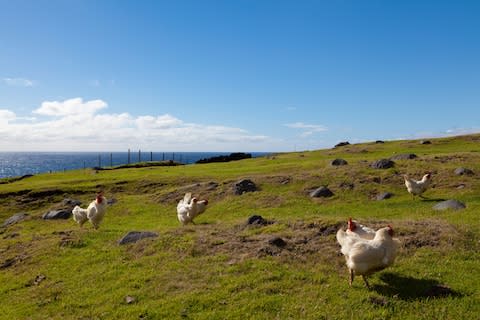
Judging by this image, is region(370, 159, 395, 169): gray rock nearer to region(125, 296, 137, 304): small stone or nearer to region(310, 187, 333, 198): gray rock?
region(310, 187, 333, 198): gray rock

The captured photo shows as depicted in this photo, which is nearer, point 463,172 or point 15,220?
point 463,172

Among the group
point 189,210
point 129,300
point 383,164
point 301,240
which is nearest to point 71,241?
point 189,210

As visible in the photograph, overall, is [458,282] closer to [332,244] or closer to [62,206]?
[332,244]

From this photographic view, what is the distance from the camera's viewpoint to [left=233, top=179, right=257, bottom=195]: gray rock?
1417 inches

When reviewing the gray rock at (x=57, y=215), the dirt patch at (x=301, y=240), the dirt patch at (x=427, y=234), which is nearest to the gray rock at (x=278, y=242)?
the dirt patch at (x=301, y=240)

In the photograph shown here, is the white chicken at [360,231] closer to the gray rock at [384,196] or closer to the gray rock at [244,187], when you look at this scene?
the gray rock at [384,196]

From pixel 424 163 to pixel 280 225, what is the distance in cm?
2531

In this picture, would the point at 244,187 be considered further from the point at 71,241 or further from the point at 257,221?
the point at 71,241

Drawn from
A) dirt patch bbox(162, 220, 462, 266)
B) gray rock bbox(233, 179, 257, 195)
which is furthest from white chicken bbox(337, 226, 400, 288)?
gray rock bbox(233, 179, 257, 195)

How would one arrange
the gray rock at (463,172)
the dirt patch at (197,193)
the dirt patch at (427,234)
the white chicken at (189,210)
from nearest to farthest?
the dirt patch at (427,234)
the white chicken at (189,210)
the gray rock at (463,172)
the dirt patch at (197,193)

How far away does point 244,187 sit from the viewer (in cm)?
3656

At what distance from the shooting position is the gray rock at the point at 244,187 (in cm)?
3600

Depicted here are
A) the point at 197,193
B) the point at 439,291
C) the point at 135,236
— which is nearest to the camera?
the point at 439,291

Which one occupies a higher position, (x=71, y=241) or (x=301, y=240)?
(x=301, y=240)
